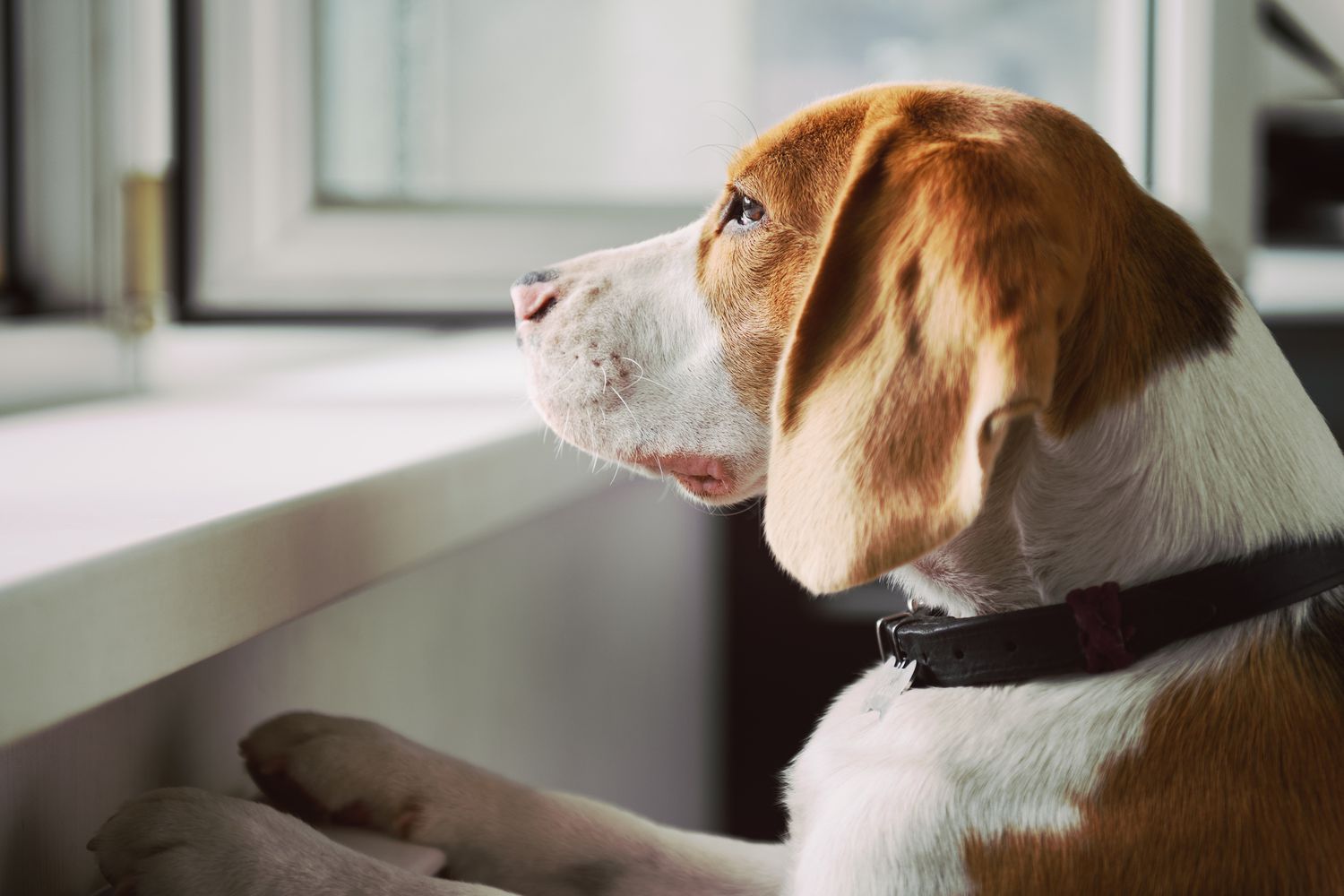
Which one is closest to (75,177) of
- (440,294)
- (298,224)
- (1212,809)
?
(298,224)

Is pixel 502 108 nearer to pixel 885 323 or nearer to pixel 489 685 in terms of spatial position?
pixel 489 685

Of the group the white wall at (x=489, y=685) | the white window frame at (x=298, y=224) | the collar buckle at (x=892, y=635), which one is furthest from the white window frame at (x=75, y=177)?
the collar buckle at (x=892, y=635)

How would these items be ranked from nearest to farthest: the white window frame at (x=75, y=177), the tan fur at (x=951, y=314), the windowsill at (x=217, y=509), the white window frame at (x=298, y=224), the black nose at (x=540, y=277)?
1. the windowsill at (x=217, y=509)
2. the tan fur at (x=951, y=314)
3. the black nose at (x=540, y=277)
4. the white window frame at (x=75, y=177)
5. the white window frame at (x=298, y=224)

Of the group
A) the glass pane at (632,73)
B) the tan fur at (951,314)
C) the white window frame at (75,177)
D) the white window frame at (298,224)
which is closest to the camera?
the tan fur at (951,314)

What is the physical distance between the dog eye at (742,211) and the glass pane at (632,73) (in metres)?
1.08

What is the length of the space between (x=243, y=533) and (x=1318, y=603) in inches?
23.7

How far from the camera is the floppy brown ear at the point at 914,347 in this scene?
2.11ft

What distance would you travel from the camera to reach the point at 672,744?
2213mm

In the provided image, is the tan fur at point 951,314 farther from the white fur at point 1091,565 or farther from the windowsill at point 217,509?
the windowsill at point 217,509

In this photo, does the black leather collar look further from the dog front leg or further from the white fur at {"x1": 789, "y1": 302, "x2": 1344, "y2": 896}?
the dog front leg

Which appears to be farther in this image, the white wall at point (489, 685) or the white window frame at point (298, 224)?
the white window frame at point (298, 224)

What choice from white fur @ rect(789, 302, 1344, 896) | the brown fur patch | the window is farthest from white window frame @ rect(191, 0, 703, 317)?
the brown fur patch

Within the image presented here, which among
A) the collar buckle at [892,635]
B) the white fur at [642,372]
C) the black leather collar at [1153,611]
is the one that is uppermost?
the white fur at [642,372]

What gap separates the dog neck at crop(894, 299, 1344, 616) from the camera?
752 millimetres
